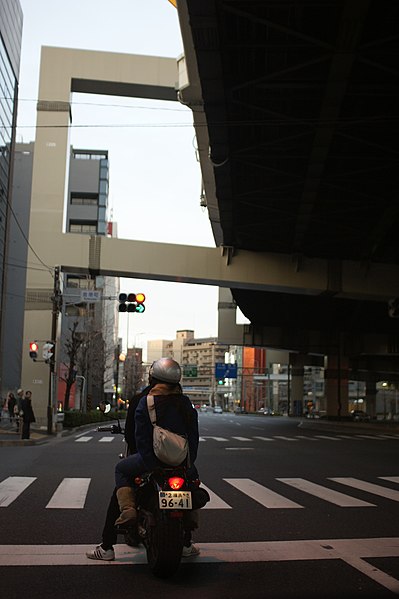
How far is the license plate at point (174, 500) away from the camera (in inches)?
200

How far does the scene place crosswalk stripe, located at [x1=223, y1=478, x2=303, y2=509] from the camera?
947 cm

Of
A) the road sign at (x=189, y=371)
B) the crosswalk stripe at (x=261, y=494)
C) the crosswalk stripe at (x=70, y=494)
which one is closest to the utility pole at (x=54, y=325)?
the crosswalk stripe at (x=70, y=494)

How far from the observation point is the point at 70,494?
10.3m

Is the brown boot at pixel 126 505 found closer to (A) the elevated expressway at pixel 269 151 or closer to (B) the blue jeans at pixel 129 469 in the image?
(B) the blue jeans at pixel 129 469

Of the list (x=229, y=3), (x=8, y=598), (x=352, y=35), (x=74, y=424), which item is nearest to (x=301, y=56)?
(x=352, y=35)

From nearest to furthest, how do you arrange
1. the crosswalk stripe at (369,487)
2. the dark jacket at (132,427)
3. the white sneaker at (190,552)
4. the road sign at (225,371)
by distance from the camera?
the dark jacket at (132,427) → the white sneaker at (190,552) → the crosswalk stripe at (369,487) → the road sign at (225,371)

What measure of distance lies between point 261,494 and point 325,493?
1086mm

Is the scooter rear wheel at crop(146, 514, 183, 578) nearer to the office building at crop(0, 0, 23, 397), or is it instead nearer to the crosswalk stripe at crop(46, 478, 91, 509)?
the crosswalk stripe at crop(46, 478, 91, 509)

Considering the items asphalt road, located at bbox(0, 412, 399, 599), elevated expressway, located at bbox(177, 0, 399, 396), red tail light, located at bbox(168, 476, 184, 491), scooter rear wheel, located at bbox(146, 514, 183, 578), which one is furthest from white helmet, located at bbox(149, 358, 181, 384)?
elevated expressway, located at bbox(177, 0, 399, 396)

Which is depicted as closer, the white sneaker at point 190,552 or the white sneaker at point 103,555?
the white sneaker at point 103,555

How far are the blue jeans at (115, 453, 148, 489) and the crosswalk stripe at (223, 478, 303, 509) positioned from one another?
4274 mm

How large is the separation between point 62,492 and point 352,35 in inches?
378

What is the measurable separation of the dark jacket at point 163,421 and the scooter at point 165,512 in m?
0.18

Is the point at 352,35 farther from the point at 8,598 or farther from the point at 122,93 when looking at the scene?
the point at 122,93
